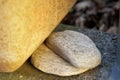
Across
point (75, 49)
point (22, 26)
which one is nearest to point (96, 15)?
point (75, 49)

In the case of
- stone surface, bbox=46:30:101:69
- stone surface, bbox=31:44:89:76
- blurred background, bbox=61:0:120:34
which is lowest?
blurred background, bbox=61:0:120:34

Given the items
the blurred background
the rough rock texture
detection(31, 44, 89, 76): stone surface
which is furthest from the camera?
the blurred background

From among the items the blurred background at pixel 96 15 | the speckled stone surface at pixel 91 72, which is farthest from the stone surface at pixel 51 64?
the blurred background at pixel 96 15

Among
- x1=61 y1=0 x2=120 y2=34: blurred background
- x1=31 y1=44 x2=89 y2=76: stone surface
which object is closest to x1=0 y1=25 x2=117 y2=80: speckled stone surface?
x1=31 y1=44 x2=89 y2=76: stone surface

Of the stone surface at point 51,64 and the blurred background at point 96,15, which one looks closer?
the stone surface at point 51,64

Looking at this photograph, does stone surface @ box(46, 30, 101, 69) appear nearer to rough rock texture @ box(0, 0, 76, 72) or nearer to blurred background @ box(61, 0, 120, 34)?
rough rock texture @ box(0, 0, 76, 72)

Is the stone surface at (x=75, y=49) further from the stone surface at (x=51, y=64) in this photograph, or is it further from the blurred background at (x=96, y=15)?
the blurred background at (x=96, y=15)
